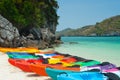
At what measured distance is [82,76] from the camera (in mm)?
9461

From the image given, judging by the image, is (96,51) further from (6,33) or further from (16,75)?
(16,75)

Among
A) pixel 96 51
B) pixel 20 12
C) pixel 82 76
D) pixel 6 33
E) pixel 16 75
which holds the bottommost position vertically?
pixel 96 51

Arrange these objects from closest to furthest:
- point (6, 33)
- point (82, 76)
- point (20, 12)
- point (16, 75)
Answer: point (82, 76), point (16, 75), point (6, 33), point (20, 12)

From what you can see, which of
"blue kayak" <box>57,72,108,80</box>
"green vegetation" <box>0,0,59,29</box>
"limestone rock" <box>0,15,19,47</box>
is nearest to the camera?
"blue kayak" <box>57,72,108,80</box>

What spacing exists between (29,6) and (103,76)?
92.6 feet

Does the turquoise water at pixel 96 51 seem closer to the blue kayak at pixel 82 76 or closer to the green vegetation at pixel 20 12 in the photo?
the green vegetation at pixel 20 12

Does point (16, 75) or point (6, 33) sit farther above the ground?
point (6, 33)

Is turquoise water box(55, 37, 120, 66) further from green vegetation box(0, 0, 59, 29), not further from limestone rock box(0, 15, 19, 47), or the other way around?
limestone rock box(0, 15, 19, 47)

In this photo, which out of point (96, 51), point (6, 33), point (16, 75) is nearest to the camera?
point (16, 75)

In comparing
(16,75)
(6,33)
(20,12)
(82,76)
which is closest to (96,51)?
(6,33)

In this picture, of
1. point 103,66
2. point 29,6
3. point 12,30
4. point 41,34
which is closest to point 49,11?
point 41,34

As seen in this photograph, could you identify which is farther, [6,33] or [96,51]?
[96,51]

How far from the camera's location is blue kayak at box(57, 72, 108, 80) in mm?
9001

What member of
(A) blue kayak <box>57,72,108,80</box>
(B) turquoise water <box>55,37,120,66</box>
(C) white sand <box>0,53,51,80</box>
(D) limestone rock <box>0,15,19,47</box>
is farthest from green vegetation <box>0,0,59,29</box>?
(A) blue kayak <box>57,72,108,80</box>
